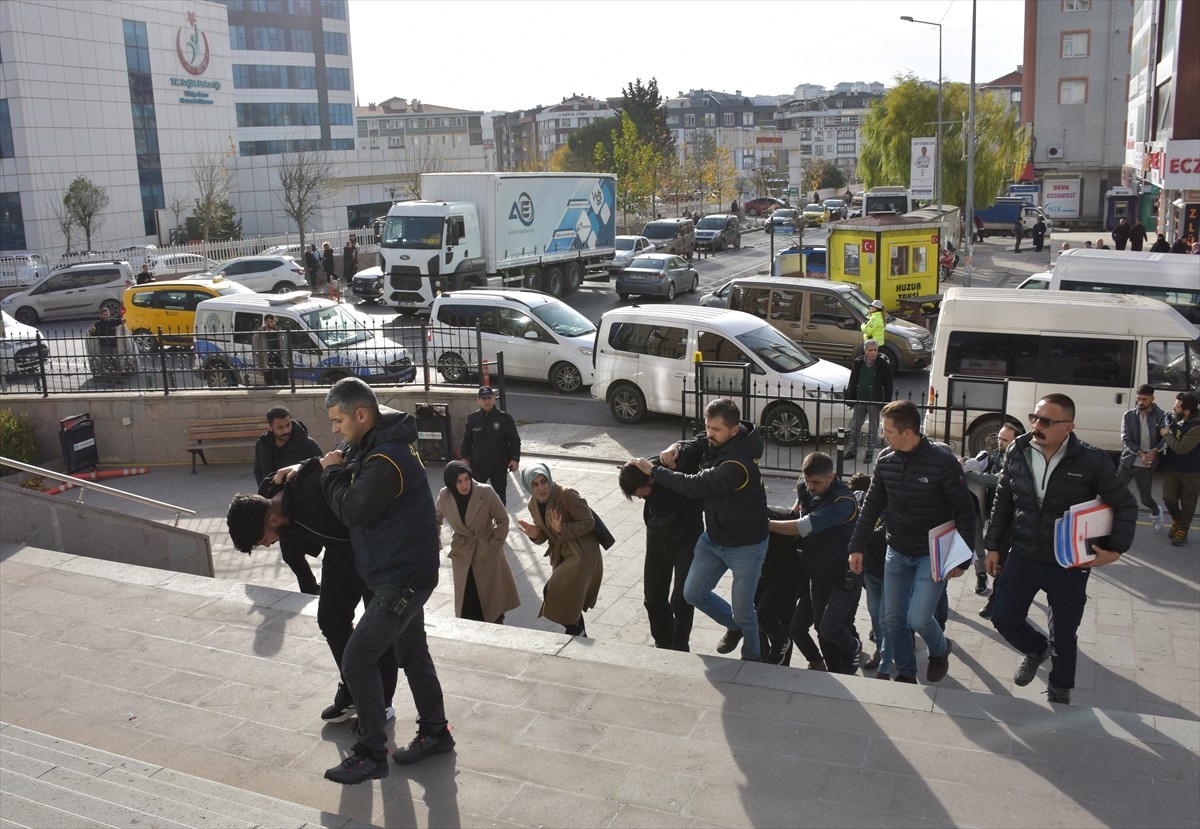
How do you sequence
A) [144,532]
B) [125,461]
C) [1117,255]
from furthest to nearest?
[1117,255] < [125,461] < [144,532]

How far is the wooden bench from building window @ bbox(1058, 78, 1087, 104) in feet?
176

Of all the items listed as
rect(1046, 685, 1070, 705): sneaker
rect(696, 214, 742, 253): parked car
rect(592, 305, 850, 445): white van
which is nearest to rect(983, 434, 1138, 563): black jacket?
rect(1046, 685, 1070, 705): sneaker

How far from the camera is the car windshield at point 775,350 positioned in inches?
595

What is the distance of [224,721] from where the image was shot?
598cm

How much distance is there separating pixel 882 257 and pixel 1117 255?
22.3 ft

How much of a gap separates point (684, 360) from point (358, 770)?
1076 cm

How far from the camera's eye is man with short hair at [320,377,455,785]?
4.72 m

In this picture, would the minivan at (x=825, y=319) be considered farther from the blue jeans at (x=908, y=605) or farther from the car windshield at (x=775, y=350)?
the blue jeans at (x=908, y=605)

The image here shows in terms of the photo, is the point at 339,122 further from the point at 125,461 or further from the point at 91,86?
the point at 125,461

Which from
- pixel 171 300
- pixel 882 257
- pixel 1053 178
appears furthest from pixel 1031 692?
pixel 1053 178

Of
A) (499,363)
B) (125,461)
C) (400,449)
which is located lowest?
(125,461)

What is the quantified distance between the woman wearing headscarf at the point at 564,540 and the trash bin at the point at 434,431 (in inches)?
276

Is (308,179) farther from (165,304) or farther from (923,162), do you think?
(165,304)

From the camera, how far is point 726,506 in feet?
20.5
